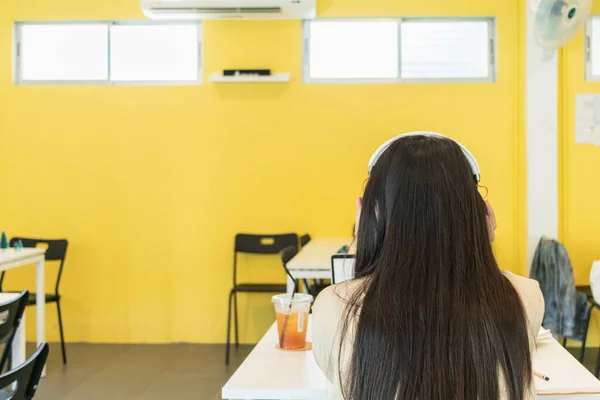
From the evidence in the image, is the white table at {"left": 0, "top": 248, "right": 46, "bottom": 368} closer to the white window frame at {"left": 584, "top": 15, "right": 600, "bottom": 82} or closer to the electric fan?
the electric fan

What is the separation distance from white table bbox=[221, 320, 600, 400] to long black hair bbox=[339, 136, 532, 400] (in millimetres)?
425

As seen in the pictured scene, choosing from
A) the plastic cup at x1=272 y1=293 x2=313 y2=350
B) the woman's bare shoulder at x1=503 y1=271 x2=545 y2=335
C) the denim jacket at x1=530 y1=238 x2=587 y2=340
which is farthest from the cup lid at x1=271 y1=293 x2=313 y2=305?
the denim jacket at x1=530 y1=238 x2=587 y2=340

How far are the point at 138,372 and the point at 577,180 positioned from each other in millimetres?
3311

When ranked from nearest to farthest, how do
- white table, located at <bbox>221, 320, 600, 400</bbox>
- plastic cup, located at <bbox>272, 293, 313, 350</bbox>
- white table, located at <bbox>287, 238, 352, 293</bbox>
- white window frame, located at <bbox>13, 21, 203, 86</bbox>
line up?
white table, located at <bbox>221, 320, 600, 400</bbox>, plastic cup, located at <bbox>272, 293, 313, 350</bbox>, white table, located at <bbox>287, 238, 352, 293</bbox>, white window frame, located at <bbox>13, 21, 203, 86</bbox>

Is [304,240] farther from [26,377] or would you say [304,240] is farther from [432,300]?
[432,300]

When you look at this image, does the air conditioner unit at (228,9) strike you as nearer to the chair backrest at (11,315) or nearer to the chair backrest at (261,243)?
the chair backrest at (261,243)

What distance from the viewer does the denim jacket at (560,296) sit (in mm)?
3664

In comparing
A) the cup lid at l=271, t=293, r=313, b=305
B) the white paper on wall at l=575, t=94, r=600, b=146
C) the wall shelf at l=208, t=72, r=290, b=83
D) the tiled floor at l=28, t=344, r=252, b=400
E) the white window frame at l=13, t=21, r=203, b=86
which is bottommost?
the tiled floor at l=28, t=344, r=252, b=400

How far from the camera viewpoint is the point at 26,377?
133 cm

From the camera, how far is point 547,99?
416cm

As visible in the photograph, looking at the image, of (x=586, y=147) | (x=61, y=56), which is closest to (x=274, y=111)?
(x=61, y=56)

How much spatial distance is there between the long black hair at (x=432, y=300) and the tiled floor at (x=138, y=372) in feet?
8.26

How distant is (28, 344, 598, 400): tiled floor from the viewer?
3.33m

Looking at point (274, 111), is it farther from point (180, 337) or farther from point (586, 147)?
point (586, 147)
